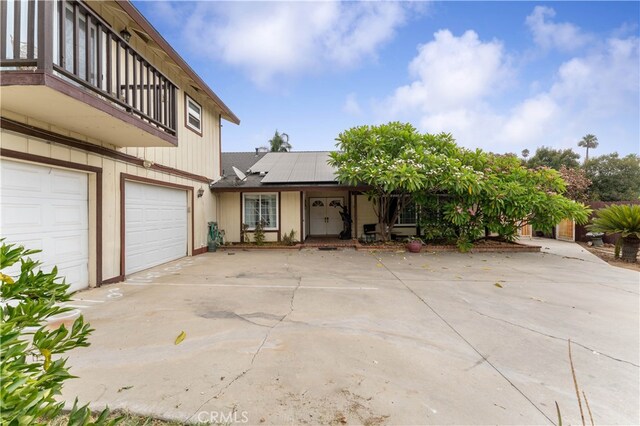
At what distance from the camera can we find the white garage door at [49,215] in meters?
4.04

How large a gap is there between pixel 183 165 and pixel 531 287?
9929mm

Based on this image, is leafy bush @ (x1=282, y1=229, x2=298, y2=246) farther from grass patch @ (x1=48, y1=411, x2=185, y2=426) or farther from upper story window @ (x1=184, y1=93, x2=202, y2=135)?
grass patch @ (x1=48, y1=411, x2=185, y2=426)

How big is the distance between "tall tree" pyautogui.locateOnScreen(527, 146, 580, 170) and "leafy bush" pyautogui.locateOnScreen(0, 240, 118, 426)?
1325 inches

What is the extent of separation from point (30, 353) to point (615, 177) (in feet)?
112

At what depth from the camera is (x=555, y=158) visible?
88.6 feet

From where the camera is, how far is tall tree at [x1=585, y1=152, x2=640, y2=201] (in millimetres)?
22094

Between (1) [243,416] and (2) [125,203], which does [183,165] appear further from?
(1) [243,416]

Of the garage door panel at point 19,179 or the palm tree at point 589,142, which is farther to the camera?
the palm tree at point 589,142

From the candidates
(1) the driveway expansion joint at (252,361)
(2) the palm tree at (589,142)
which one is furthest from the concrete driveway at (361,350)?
(2) the palm tree at (589,142)

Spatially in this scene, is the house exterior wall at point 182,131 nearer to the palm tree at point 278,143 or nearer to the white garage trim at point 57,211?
the white garage trim at point 57,211

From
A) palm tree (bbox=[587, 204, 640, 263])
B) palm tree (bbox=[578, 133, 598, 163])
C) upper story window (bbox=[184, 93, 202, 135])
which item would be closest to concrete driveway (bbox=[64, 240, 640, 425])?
palm tree (bbox=[587, 204, 640, 263])

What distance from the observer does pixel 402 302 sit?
15.4 ft

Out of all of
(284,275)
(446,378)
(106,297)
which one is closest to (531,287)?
(446,378)

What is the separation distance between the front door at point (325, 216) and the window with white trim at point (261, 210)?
3.26m
